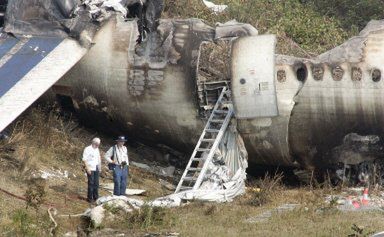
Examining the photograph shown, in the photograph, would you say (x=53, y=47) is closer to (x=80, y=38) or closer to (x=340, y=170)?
(x=80, y=38)

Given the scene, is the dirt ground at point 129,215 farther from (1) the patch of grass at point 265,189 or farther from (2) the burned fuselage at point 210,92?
(2) the burned fuselage at point 210,92

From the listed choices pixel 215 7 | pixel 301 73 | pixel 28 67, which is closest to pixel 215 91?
pixel 301 73

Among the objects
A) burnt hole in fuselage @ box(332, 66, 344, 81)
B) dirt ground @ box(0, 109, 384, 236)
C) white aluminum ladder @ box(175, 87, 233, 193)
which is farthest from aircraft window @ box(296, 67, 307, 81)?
dirt ground @ box(0, 109, 384, 236)

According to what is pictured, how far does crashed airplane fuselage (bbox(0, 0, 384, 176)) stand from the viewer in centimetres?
1805

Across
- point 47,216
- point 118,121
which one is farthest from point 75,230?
point 118,121

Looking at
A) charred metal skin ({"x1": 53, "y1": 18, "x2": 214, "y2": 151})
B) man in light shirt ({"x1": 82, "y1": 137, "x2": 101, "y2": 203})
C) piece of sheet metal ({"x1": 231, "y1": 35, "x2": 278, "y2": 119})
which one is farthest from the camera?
charred metal skin ({"x1": 53, "y1": 18, "x2": 214, "y2": 151})

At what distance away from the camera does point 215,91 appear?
19438 mm

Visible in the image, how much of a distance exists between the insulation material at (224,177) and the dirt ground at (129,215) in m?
0.29

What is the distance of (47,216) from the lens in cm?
1455

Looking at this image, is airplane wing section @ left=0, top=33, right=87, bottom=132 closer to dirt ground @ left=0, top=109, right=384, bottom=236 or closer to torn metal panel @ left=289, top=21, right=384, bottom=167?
dirt ground @ left=0, top=109, right=384, bottom=236

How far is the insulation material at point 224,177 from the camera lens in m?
17.2

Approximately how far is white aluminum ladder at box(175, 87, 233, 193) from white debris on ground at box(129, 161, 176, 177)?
1.10 m

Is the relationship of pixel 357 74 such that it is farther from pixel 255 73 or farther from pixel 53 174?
pixel 53 174

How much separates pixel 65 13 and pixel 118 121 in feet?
9.77
